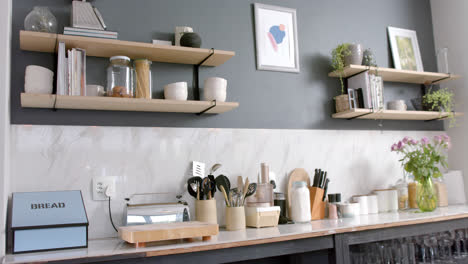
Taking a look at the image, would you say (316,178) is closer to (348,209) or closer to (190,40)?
(348,209)

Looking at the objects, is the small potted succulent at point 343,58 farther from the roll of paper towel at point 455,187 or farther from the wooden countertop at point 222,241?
the roll of paper towel at point 455,187

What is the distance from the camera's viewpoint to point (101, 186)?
95.1 inches


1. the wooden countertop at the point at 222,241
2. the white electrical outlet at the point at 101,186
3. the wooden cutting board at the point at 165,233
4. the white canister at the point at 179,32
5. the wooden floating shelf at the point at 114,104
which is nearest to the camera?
the wooden countertop at the point at 222,241

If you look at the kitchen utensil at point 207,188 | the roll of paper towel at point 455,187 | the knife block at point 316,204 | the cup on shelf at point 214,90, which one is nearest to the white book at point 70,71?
the cup on shelf at point 214,90

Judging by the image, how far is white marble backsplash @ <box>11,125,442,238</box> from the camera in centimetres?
232

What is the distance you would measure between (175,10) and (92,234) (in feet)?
4.98

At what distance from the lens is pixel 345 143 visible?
3.22m

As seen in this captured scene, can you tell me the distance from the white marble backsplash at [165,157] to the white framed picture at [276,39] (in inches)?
20.0

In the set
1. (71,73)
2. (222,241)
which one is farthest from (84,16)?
(222,241)

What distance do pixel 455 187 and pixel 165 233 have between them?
2.61m

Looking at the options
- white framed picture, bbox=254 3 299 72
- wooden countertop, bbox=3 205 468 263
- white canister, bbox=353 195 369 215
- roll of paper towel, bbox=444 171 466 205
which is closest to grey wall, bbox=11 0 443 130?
white framed picture, bbox=254 3 299 72

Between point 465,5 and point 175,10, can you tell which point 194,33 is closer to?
point 175,10

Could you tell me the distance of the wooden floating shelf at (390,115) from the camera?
3064 millimetres

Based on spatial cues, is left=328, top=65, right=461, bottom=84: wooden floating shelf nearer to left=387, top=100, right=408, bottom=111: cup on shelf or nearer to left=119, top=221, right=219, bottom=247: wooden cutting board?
left=387, top=100, right=408, bottom=111: cup on shelf
